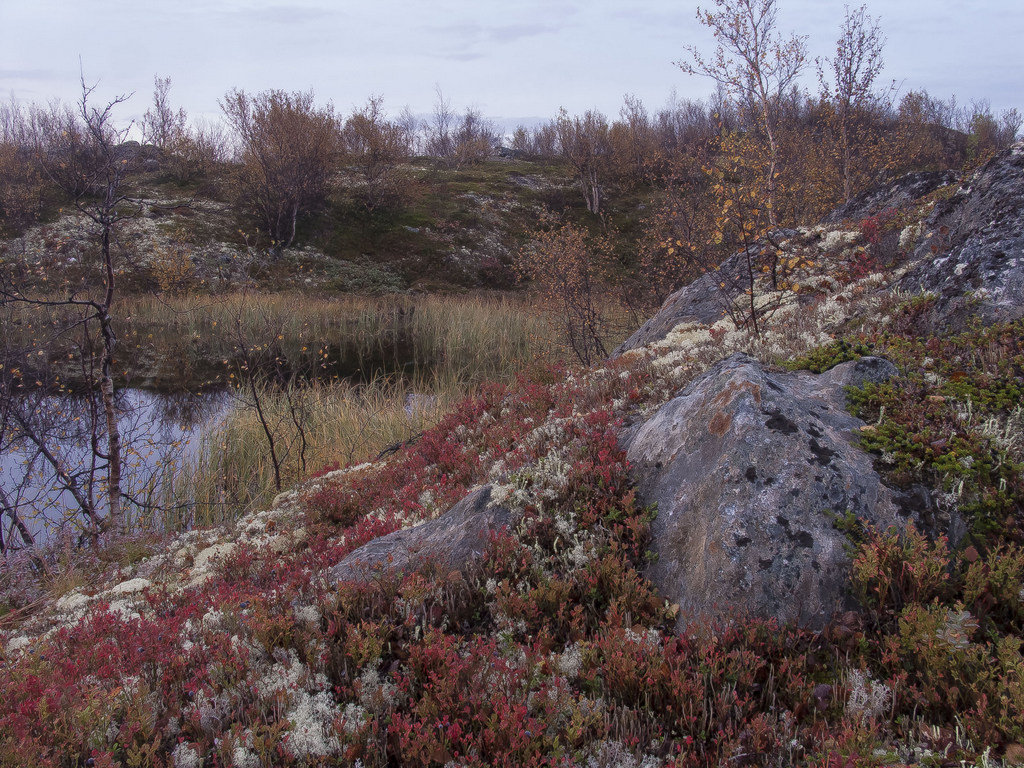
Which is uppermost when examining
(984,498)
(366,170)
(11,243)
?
(366,170)

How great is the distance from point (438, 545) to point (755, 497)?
2.16 m

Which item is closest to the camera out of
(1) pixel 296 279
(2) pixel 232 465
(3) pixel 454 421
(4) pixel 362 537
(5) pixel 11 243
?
(4) pixel 362 537

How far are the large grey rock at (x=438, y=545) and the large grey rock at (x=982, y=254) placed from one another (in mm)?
4845

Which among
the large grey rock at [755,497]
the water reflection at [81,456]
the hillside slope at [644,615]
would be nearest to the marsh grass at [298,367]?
the water reflection at [81,456]

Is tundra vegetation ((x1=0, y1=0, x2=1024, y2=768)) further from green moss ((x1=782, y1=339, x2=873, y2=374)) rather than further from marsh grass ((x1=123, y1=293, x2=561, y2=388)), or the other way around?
marsh grass ((x1=123, y1=293, x2=561, y2=388))

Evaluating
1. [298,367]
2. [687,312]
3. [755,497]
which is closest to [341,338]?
[298,367]

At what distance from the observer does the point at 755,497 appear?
3498mm

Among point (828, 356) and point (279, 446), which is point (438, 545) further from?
point (279, 446)

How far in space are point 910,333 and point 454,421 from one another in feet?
17.6

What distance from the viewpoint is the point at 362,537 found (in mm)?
5078

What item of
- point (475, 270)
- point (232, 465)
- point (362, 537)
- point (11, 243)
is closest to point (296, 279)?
point (475, 270)

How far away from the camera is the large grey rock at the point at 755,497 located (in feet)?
10.3

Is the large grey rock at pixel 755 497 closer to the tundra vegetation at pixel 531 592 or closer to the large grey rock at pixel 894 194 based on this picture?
the tundra vegetation at pixel 531 592

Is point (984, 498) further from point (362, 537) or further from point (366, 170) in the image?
point (366, 170)
